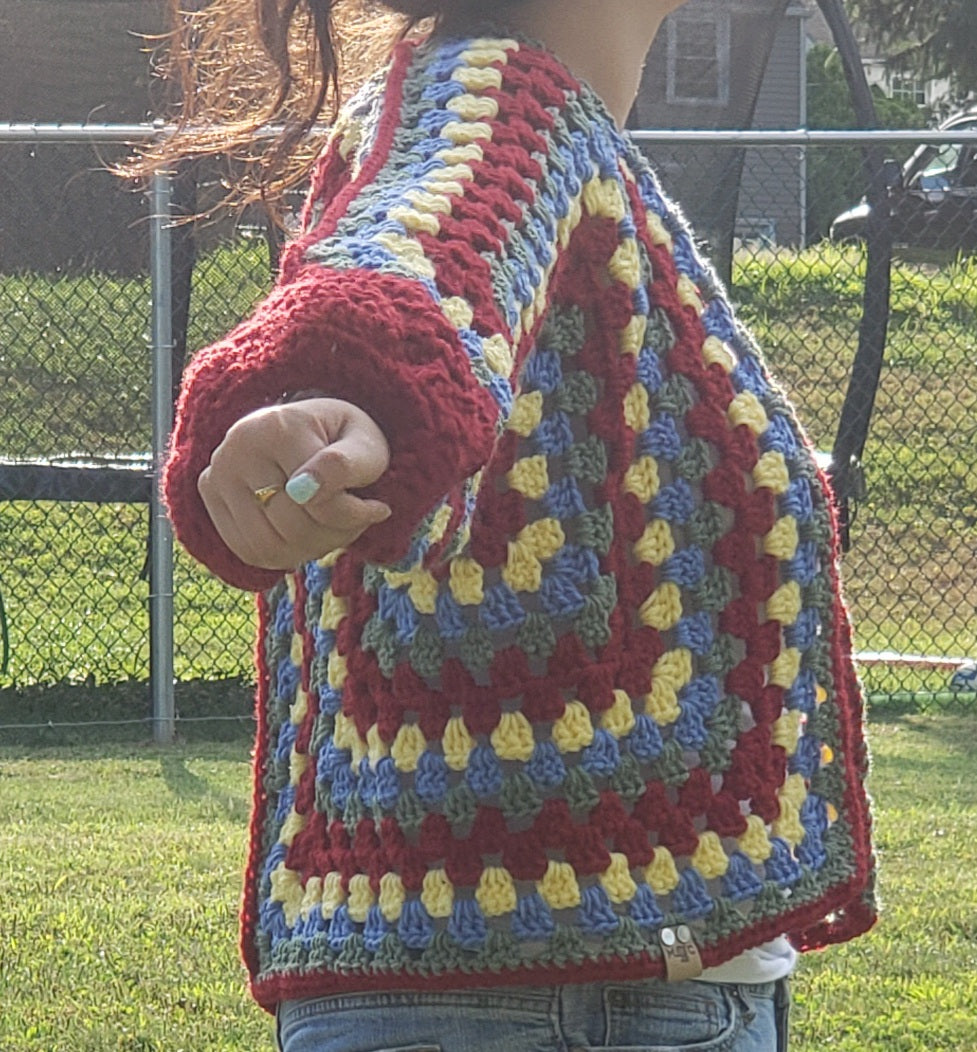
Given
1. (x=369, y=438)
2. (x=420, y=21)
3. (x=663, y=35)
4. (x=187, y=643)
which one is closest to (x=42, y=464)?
(x=187, y=643)

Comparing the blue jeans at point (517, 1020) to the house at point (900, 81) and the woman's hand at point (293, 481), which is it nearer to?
the woman's hand at point (293, 481)

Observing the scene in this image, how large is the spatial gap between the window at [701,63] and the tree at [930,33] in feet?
8.97

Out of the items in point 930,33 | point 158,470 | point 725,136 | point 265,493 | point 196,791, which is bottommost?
point 196,791

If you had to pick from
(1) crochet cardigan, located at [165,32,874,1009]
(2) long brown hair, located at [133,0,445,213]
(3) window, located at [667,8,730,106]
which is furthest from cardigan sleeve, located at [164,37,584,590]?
(3) window, located at [667,8,730,106]

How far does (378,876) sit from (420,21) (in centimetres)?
65

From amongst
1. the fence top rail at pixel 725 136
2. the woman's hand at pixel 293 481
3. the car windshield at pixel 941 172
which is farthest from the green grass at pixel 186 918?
the car windshield at pixel 941 172

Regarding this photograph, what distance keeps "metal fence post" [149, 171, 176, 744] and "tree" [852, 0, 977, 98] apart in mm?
8711

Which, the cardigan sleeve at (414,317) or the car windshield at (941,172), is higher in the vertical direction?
the cardigan sleeve at (414,317)

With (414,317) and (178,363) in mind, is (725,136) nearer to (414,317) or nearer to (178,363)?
(178,363)

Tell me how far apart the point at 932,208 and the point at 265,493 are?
8.91 m

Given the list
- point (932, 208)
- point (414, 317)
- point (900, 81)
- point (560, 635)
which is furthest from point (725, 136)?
point (900, 81)

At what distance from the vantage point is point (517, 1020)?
1.29 meters

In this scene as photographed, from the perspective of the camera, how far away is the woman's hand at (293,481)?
89 cm

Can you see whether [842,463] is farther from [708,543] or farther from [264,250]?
[708,543]
